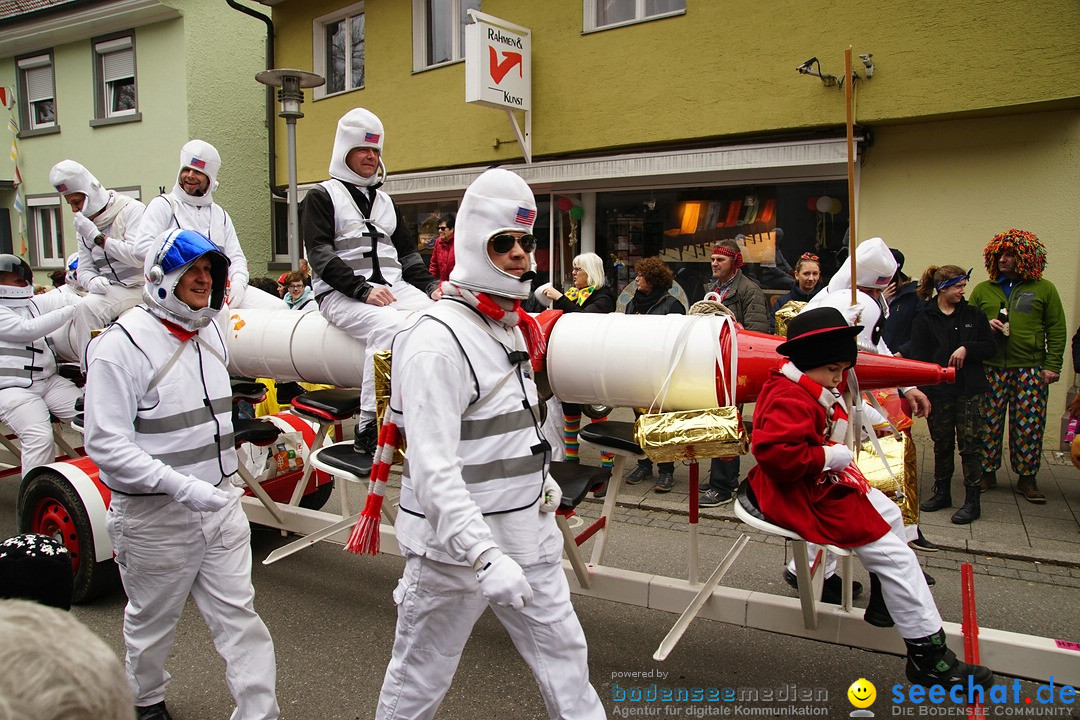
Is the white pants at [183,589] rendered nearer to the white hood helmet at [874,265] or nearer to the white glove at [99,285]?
the white glove at [99,285]

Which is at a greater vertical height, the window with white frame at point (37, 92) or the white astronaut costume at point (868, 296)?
the window with white frame at point (37, 92)

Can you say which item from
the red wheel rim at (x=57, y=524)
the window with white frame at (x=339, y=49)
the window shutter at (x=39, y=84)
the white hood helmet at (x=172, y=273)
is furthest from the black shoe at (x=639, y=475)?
the window shutter at (x=39, y=84)

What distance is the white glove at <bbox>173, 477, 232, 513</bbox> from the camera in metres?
3.11

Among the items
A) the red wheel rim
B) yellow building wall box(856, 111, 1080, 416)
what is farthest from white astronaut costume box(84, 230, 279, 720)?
yellow building wall box(856, 111, 1080, 416)

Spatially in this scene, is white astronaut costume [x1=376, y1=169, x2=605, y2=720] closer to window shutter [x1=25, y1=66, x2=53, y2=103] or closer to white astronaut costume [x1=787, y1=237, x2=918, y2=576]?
white astronaut costume [x1=787, y1=237, x2=918, y2=576]

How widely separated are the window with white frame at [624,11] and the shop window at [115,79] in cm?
1098

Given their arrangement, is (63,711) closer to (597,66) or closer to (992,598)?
(992,598)

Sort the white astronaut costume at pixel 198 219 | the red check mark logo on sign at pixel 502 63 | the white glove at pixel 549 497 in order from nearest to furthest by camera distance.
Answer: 1. the white glove at pixel 549 497
2. the white astronaut costume at pixel 198 219
3. the red check mark logo on sign at pixel 502 63

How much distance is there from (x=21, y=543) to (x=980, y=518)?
6.41m

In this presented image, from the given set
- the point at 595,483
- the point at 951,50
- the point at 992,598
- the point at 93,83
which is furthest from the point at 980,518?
the point at 93,83

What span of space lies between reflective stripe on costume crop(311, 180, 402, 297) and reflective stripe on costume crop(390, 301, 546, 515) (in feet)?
6.27

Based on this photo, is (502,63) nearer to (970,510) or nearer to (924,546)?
(970,510)

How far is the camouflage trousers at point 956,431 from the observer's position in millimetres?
6371

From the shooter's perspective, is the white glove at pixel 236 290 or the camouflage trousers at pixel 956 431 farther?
the camouflage trousers at pixel 956 431
